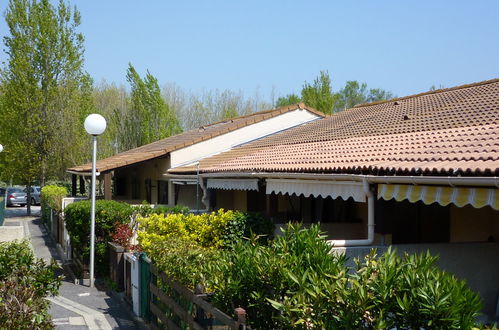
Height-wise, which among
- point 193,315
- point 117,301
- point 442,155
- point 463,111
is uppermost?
point 463,111

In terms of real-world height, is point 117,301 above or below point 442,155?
below

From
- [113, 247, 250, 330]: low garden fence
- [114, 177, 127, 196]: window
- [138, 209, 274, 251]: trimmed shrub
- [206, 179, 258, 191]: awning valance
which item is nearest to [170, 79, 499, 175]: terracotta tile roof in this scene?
[206, 179, 258, 191]: awning valance

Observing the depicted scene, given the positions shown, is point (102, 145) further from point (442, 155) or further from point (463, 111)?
point (442, 155)

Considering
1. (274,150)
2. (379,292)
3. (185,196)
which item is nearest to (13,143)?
(185,196)

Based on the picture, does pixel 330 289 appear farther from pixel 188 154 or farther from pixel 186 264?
pixel 188 154

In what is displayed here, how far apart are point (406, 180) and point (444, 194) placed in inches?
32.1

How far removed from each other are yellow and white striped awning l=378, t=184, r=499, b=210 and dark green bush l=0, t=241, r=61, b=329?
4661 millimetres

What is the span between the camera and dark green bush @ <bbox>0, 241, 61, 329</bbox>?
6121 mm

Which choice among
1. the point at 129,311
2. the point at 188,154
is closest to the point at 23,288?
the point at 129,311

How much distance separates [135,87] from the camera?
1585 inches

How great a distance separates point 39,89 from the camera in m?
35.3

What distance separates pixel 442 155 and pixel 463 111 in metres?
5.35

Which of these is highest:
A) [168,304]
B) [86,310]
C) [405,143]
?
[405,143]

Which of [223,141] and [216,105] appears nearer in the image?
[223,141]
